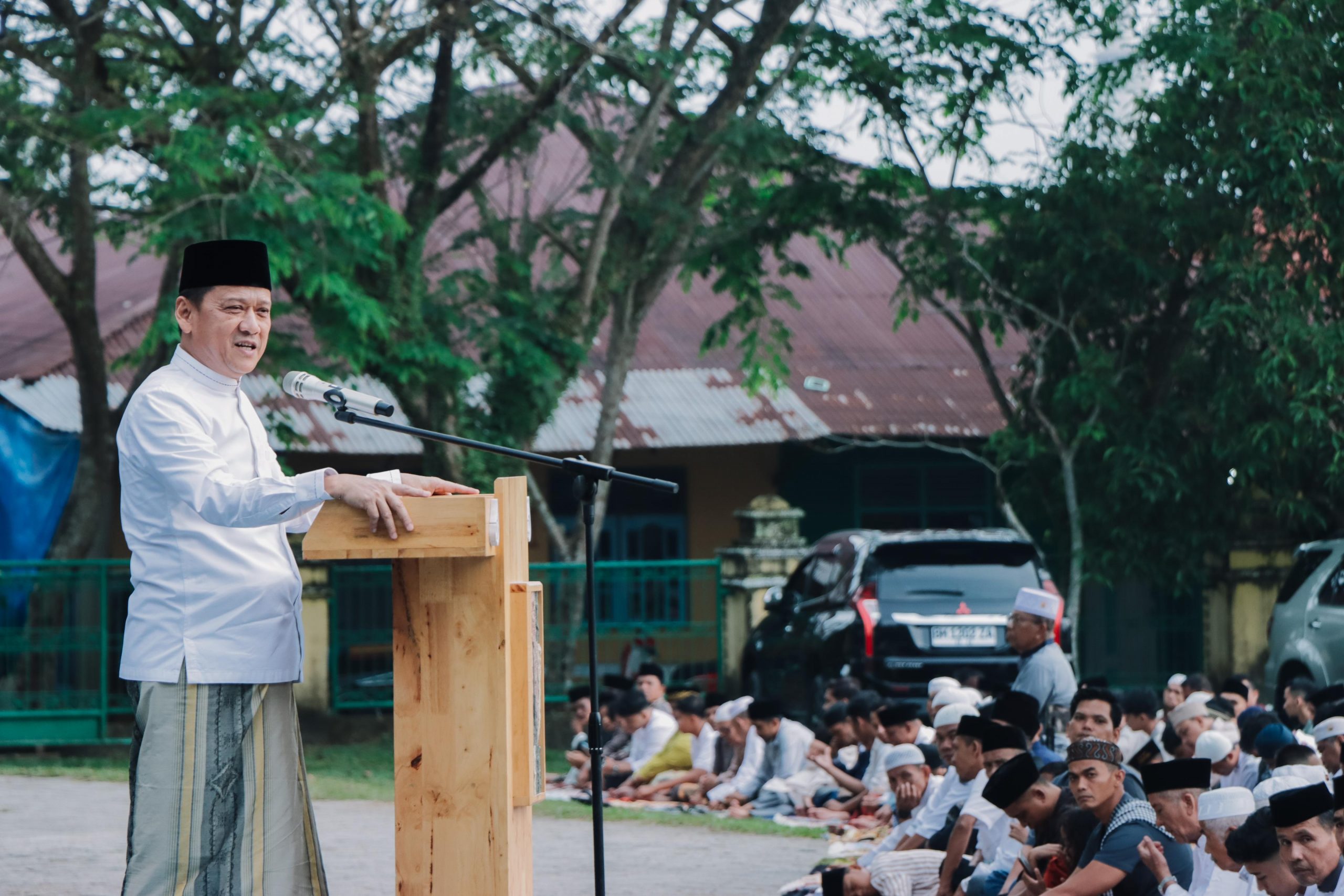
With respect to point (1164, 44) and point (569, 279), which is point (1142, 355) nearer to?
point (1164, 44)

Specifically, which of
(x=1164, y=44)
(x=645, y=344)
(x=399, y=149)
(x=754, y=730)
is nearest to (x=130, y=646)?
(x=754, y=730)

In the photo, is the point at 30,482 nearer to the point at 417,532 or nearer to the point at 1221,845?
the point at 1221,845

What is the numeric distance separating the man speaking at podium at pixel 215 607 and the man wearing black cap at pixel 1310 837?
8.21 feet

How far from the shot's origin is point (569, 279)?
1584 cm

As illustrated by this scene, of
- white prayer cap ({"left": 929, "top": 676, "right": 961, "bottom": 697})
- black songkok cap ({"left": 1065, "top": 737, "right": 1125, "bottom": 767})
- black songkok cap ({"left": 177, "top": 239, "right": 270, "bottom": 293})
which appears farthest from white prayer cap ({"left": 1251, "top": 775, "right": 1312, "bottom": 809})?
white prayer cap ({"left": 929, "top": 676, "right": 961, "bottom": 697})

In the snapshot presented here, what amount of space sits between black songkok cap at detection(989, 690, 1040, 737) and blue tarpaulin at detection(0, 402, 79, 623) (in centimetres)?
1070

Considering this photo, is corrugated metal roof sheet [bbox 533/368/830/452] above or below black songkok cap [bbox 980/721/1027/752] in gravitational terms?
above

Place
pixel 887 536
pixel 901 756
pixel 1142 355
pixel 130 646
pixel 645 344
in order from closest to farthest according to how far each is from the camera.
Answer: pixel 130 646, pixel 901 756, pixel 887 536, pixel 1142 355, pixel 645 344

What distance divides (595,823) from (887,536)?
27.0 ft

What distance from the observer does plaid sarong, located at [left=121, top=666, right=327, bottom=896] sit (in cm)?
363

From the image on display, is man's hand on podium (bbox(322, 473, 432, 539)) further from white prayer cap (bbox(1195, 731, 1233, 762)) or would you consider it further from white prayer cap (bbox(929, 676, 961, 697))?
white prayer cap (bbox(929, 676, 961, 697))

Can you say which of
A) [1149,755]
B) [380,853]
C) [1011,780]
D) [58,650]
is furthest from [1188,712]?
[58,650]

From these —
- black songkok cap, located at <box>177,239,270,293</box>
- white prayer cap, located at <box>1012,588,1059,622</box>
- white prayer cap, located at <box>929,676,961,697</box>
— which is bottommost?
white prayer cap, located at <box>929,676,961,697</box>

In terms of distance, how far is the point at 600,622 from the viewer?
1557cm
